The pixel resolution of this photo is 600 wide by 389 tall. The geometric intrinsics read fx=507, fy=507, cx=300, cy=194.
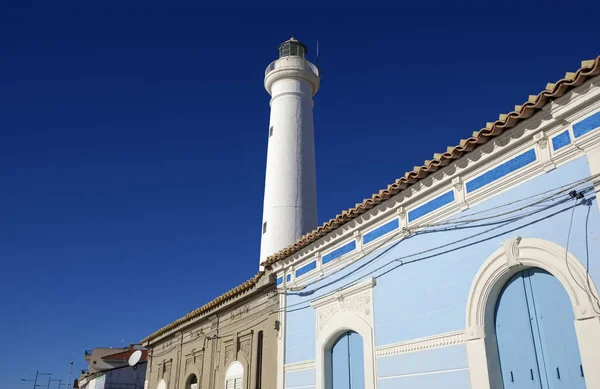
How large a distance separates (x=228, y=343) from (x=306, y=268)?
4.00 m

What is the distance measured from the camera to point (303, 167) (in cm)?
1695

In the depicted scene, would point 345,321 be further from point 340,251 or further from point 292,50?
point 292,50

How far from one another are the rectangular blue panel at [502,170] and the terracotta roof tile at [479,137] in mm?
386

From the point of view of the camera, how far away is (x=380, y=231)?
8.57 meters

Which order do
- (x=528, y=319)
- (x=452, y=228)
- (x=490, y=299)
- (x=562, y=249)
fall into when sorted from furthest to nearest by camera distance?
1. (x=452, y=228)
2. (x=490, y=299)
3. (x=528, y=319)
4. (x=562, y=249)

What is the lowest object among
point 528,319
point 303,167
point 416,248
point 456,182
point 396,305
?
point 528,319

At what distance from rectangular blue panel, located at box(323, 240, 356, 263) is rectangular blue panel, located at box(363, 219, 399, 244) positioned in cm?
36

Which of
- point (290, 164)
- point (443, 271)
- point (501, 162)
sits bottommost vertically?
point (443, 271)

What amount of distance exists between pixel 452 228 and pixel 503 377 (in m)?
2.03

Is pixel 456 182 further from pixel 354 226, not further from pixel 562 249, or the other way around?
pixel 354 226

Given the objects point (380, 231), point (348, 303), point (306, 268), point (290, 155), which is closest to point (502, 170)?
point (380, 231)

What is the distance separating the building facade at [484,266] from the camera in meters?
5.52

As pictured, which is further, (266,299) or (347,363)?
(266,299)

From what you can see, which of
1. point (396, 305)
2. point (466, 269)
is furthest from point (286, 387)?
point (466, 269)
